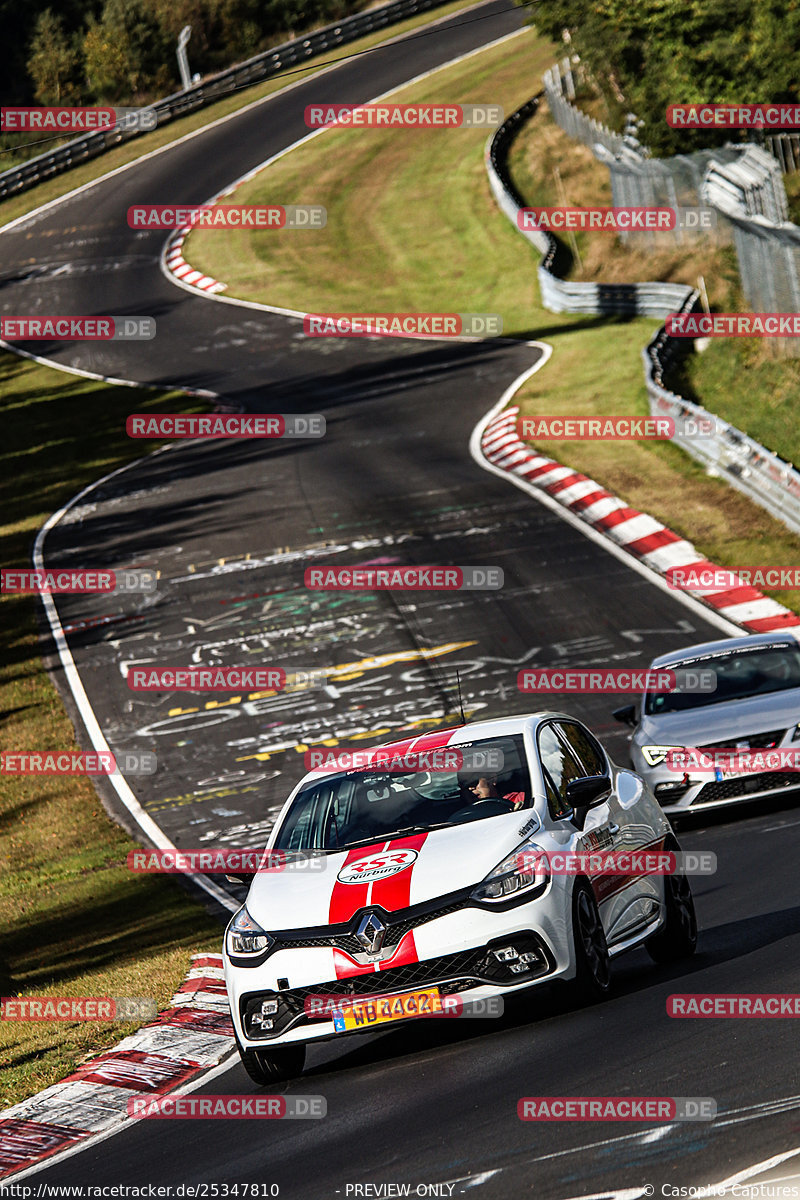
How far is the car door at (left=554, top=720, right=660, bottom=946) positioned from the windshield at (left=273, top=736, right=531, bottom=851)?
494 mm

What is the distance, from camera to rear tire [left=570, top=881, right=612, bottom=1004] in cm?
807

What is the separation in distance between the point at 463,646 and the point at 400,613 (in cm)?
206
